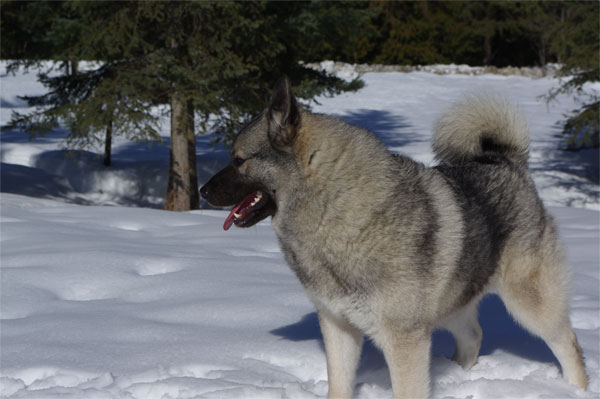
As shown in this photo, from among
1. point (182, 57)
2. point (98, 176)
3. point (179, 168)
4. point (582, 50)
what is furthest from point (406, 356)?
point (98, 176)

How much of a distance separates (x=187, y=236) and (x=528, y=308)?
397 cm

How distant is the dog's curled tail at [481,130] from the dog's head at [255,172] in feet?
3.86

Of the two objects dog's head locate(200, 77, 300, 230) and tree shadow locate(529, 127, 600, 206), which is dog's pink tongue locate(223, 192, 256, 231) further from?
tree shadow locate(529, 127, 600, 206)

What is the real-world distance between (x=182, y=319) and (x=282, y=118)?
180 cm

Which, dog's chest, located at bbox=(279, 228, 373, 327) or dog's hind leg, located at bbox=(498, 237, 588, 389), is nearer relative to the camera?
dog's chest, located at bbox=(279, 228, 373, 327)

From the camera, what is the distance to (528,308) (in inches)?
116

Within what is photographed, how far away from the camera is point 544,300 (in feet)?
9.73

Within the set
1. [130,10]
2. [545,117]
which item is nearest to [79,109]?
[130,10]

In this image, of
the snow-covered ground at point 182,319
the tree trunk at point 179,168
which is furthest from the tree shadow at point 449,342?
the tree trunk at point 179,168

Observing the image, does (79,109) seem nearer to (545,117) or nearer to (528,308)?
(528,308)

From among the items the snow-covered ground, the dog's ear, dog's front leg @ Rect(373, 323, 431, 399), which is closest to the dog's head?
the dog's ear

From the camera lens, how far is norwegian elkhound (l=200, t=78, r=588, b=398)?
2443 mm

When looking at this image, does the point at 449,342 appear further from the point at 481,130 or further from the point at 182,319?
the point at 182,319

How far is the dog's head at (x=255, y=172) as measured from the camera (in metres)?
2.48
